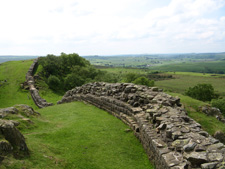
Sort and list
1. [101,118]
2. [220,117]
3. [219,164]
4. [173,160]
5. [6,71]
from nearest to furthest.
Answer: [219,164]
[173,160]
[101,118]
[220,117]
[6,71]

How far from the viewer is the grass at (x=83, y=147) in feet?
29.3

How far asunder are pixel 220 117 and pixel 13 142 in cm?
1974

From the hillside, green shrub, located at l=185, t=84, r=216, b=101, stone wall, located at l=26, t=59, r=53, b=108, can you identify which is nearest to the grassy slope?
stone wall, located at l=26, t=59, r=53, b=108

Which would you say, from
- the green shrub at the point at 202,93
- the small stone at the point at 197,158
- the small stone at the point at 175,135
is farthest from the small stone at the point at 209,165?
the green shrub at the point at 202,93

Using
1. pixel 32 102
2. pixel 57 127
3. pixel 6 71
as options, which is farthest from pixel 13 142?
pixel 6 71

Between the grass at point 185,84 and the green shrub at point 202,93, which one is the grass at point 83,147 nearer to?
the green shrub at point 202,93

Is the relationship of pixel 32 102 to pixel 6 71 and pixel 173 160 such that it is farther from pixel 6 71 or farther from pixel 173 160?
pixel 173 160

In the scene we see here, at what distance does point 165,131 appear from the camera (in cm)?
1034

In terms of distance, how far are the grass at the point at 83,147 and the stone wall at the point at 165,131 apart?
1053mm

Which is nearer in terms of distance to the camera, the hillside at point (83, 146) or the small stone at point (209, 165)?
the small stone at point (209, 165)

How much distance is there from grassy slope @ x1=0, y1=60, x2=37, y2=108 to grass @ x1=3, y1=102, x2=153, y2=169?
30.8m

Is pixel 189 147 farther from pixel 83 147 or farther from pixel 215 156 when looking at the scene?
pixel 83 147

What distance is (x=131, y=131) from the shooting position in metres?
14.5

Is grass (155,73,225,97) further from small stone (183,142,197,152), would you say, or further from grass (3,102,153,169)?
small stone (183,142,197,152)
